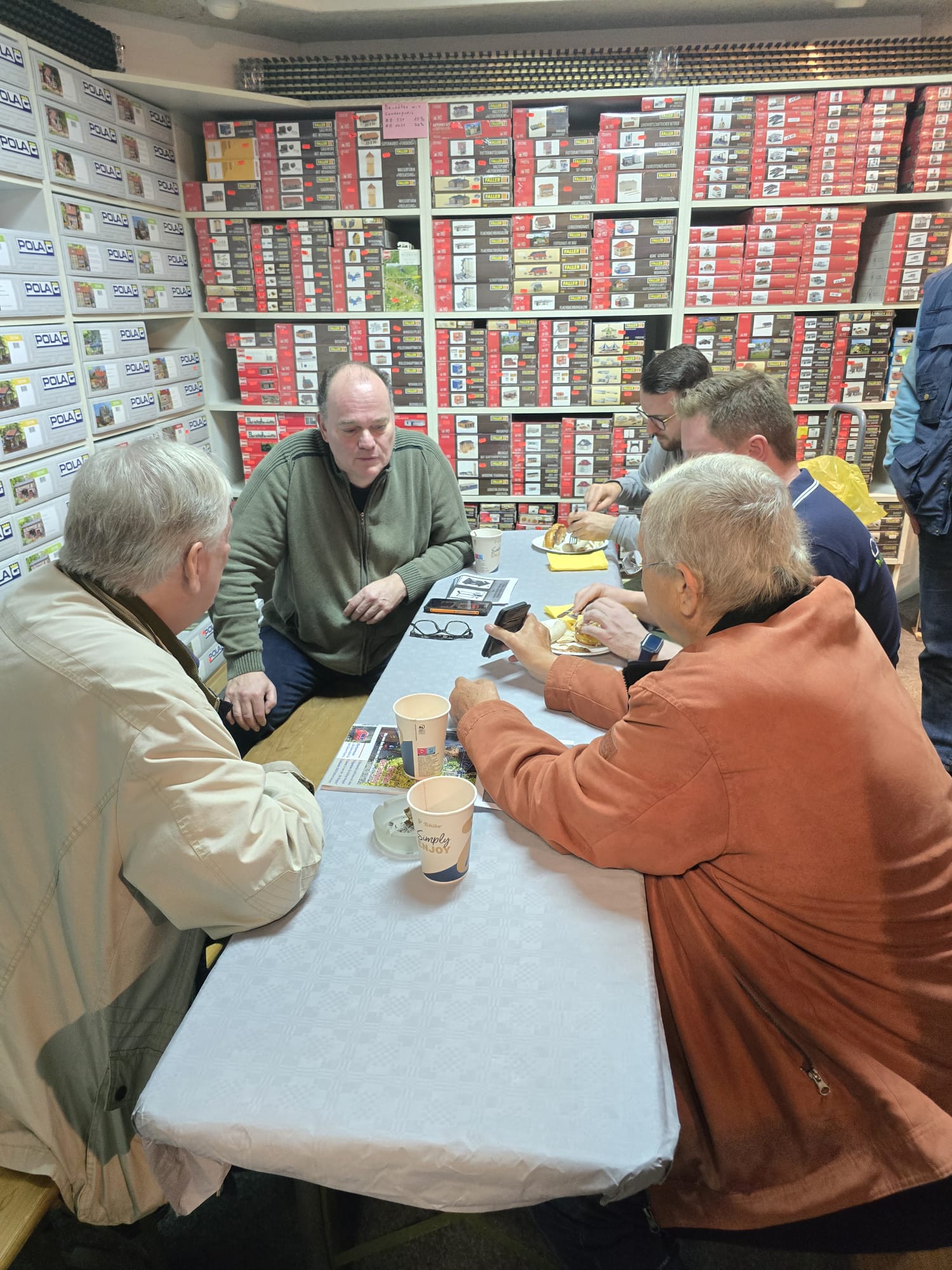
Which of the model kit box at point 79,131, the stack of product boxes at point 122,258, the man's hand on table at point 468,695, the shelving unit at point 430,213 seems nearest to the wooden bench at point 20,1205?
the man's hand on table at point 468,695

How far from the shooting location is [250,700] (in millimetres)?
2041

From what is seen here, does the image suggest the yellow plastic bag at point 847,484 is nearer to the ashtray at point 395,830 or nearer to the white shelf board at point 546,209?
the white shelf board at point 546,209

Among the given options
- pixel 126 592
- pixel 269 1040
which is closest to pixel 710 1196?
pixel 269 1040

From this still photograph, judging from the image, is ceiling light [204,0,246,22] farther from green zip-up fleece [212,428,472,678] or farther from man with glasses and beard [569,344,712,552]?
man with glasses and beard [569,344,712,552]

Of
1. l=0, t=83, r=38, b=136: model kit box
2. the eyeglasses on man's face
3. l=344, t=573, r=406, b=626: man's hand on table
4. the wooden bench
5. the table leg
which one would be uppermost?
l=0, t=83, r=38, b=136: model kit box

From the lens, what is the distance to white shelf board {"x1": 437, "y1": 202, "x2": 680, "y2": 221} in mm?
3242

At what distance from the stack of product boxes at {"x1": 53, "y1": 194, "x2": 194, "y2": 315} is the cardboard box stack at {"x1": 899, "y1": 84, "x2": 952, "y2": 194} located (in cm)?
304

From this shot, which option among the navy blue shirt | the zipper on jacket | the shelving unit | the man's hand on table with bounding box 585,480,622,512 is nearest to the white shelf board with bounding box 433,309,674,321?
the shelving unit

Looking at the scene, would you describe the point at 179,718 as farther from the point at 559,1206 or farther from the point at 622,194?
the point at 622,194

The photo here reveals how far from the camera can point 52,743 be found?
0.94m

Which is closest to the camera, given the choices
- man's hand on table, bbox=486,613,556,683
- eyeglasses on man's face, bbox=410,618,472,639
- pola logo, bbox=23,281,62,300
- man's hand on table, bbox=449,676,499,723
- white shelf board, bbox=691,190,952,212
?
man's hand on table, bbox=449,676,499,723

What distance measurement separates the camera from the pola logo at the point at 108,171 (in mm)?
2773

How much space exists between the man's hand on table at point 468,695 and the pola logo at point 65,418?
1862 millimetres

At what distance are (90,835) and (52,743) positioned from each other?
0.39 ft
